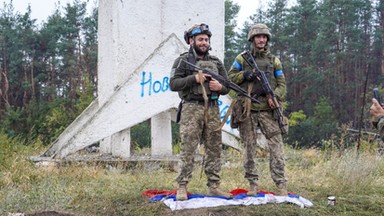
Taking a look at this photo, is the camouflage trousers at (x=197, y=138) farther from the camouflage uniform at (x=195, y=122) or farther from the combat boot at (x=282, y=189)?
the combat boot at (x=282, y=189)

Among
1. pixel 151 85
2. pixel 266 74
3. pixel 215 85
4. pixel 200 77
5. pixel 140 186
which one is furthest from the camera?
pixel 151 85

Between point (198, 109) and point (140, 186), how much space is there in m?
1.68

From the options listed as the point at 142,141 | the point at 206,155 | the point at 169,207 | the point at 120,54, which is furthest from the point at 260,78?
the point at 142,141

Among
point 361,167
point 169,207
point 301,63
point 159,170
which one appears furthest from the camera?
point 301,63

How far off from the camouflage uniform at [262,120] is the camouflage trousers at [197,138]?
1.22ft

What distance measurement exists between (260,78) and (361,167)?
292 cm

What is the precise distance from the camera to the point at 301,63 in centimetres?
3916

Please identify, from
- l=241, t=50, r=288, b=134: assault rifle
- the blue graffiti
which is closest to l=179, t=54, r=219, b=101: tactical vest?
l=241, t=50, r=288, b=134: assault rifle

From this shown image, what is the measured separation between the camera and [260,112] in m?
5.70

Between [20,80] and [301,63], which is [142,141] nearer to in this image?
[20,80]

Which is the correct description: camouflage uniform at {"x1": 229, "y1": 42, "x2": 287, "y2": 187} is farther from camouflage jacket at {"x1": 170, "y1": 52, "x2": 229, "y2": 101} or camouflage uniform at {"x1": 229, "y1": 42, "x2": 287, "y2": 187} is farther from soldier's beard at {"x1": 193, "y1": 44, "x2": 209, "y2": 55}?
soldier's beard at {"x1": 193, "y1": 44, "x2": 209, "y2": 55}

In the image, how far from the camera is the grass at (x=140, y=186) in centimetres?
524

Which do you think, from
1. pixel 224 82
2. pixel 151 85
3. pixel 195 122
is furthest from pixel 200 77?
pixel 151 85

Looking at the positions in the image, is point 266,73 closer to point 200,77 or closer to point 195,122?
point 200,77
